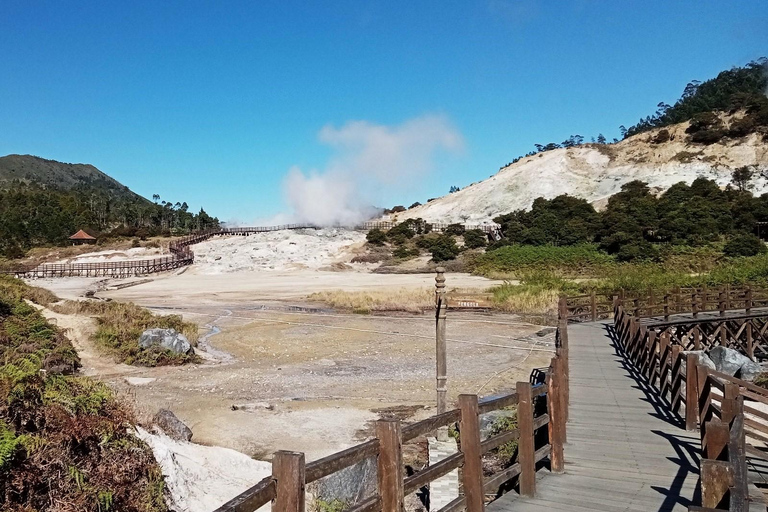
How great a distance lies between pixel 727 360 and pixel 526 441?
56.6 feet

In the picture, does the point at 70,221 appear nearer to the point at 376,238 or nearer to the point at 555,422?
the point at 376,238

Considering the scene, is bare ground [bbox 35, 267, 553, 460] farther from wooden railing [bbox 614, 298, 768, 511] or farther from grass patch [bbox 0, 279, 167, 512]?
wooden railing [bbox 614, 298, 768, 511]

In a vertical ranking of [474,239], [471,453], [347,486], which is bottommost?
[347,486]

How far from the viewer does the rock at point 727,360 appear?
66.7ft

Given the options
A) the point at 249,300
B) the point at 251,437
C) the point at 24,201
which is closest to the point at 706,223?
the point at 249,300

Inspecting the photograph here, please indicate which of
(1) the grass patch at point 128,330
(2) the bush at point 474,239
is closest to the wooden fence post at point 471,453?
(1) the grass patch at point 128,330

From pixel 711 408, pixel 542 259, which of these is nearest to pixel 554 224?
pixel 542 259

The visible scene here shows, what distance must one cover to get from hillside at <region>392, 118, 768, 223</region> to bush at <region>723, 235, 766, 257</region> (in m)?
25.8

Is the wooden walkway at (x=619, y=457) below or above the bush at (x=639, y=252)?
below

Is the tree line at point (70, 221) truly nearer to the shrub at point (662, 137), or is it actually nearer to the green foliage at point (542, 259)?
the green foliage at point (542, 259)

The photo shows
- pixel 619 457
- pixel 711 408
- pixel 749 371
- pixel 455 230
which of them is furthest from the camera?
pixel 455 230

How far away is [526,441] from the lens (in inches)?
260

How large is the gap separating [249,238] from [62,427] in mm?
75638

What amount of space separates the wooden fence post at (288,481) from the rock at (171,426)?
7633 millimetres
